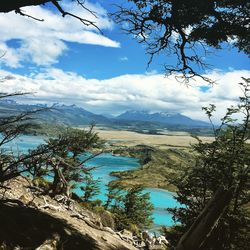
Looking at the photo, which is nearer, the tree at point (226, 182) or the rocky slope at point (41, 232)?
the rocky slope at point (41, 232)

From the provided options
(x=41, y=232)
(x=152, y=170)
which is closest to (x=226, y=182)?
(x=41, y=232)

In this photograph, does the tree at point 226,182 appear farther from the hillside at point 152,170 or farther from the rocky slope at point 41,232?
the hillside at point 152,170

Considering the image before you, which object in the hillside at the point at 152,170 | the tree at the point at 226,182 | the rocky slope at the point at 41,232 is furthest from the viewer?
the hillside at the point at 152,170

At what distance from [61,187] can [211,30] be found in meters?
10.7

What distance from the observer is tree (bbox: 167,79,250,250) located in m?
16.2

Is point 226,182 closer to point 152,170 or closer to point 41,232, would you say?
point 41,232

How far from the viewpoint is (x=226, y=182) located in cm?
1598

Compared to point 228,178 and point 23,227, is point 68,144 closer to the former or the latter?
point 23,227

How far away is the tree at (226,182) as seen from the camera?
16219 millimetres

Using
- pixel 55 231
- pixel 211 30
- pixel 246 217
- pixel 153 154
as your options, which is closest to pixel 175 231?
pixel 246 217

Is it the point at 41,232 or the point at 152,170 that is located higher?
the point at 41,232

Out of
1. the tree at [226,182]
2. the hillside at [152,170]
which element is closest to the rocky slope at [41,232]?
the tree at [226,182]

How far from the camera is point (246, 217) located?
16.6m

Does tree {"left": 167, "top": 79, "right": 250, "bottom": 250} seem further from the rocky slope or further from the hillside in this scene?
the hillside
